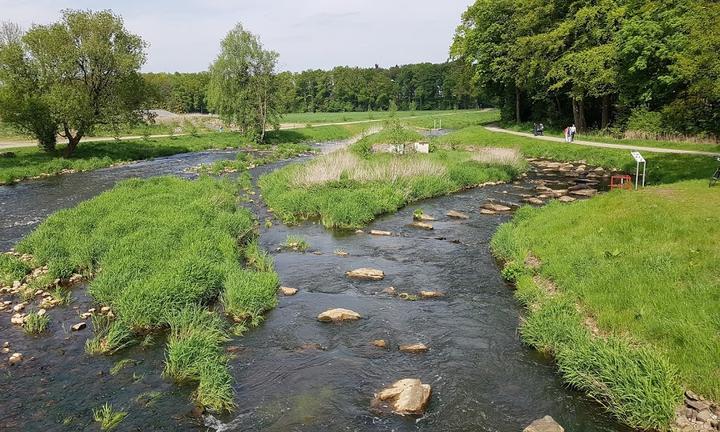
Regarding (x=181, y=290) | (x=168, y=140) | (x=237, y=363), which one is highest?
(x=168, y=140)

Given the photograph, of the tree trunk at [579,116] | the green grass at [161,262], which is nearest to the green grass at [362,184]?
the green grass at [161,262]

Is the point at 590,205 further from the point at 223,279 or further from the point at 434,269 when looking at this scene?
the point at 223,279

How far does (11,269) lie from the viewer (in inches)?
711

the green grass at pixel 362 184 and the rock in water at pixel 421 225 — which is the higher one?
the green grass at pixel 362 184

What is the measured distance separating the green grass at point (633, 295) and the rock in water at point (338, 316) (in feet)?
16.8

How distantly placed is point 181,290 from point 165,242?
14.1ft

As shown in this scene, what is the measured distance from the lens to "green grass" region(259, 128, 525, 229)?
91.7 feet

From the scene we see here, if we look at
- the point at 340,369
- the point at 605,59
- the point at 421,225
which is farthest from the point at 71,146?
the point at 605,59

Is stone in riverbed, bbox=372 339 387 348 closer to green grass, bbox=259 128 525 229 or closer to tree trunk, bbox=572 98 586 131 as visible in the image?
green grass, bbox=259 128 525 229

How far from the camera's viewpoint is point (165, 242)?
1902 centimetres

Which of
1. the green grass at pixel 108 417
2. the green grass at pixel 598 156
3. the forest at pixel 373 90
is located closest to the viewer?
the green grass at pixel 108 417

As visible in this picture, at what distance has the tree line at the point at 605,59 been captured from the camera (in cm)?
3106

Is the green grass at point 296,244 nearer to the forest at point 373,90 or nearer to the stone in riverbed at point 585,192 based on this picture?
the stone in riverbed at point 585,192

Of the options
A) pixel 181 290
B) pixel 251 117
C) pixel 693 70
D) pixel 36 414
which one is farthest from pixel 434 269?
pixel 251 117
